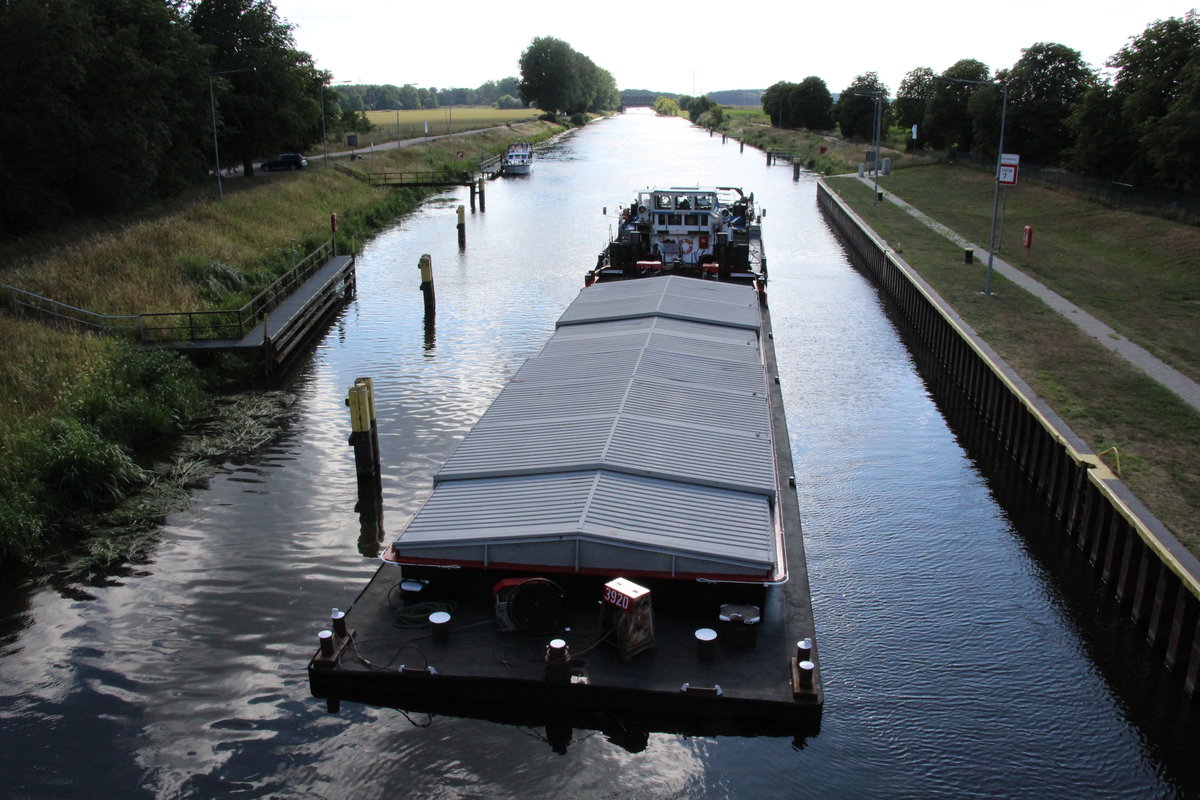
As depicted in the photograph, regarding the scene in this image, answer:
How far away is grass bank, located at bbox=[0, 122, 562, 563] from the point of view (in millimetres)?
21422

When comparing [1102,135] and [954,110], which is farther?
[954,110]

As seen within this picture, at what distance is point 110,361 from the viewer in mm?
27703

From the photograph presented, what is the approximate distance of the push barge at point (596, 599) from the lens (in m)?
14.0

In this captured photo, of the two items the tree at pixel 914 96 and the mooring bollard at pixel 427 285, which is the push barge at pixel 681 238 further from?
the tree at pixel 914 96

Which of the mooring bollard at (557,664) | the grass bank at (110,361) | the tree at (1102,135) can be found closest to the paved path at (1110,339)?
the mooring bollard at (557,664)

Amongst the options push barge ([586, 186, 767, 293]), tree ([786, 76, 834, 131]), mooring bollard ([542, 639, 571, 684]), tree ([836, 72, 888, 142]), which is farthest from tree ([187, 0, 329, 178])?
tree ([786, 76, 834, 131])

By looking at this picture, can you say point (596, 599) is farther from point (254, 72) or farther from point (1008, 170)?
point (254, 72)

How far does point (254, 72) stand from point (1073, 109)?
2225 inches

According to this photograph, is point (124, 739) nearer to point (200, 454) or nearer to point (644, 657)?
point (644, 657)

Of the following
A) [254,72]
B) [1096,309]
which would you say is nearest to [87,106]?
[254,72]

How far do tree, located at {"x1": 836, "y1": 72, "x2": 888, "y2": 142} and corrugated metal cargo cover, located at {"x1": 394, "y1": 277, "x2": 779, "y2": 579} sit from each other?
11302cm

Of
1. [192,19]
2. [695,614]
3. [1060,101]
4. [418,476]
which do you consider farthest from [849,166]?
[695,614]

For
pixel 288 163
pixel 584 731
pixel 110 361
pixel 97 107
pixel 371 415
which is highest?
pixel 97 107

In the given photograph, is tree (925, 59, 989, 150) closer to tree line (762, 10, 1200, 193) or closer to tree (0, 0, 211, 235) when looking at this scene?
tree line (762, 10, 1200, 193)
